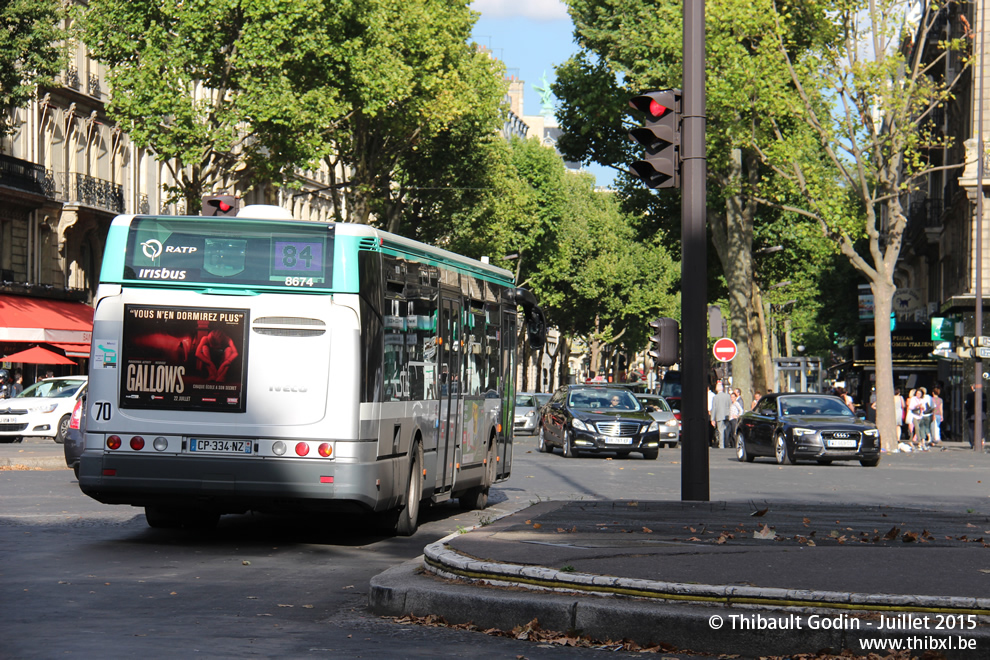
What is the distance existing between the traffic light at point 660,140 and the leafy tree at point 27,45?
65.9ft

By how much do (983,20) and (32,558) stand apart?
41045 mm

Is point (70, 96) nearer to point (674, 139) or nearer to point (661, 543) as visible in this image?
point (674, 139)

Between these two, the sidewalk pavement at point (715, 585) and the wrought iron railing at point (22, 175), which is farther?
the wrought iron railing at point (22, 175)

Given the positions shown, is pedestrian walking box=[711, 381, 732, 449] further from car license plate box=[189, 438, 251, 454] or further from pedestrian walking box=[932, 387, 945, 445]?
car license plate box=[189, 438, 251, 454]

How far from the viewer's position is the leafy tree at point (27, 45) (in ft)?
100

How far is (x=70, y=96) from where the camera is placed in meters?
47.1

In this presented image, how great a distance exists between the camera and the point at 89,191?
47531mm

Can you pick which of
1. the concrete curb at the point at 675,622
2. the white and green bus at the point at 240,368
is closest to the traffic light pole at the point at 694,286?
the white and green bus at the point at 240,368

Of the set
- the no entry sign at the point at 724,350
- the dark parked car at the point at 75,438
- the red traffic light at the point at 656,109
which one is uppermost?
the red traffic light at the point at 656,109

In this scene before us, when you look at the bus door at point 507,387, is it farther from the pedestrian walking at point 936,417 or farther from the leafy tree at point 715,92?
the pedestrian walking at point 936,417

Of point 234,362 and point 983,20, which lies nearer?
point 234,362

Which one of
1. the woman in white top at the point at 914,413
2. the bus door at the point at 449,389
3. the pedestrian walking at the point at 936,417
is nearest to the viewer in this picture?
the bus door at the point at 449,389

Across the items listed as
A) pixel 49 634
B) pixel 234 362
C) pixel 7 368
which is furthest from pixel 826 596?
pixel 7 368

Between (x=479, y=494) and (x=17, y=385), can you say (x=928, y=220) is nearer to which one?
(x=17, y=385)
